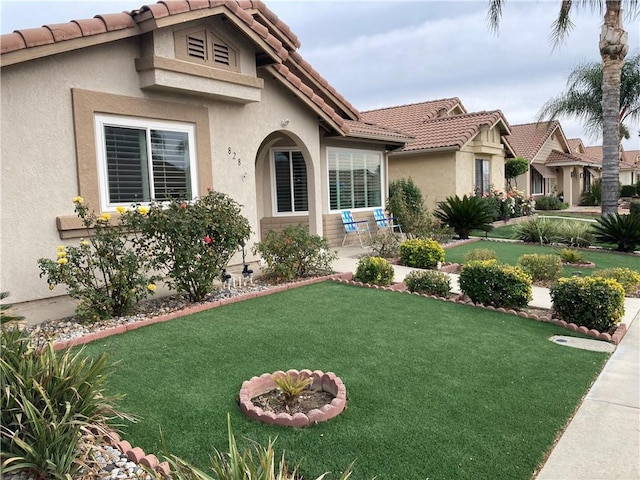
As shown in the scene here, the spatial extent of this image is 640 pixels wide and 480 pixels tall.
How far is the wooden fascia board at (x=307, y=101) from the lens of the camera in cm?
→ 1078

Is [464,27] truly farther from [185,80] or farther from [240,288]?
[240,288]

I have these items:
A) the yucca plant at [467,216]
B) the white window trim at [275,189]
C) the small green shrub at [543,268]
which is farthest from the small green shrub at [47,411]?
the yucca plant at [467,216]

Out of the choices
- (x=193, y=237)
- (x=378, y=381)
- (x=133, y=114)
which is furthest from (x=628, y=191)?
(x=378, y=381)

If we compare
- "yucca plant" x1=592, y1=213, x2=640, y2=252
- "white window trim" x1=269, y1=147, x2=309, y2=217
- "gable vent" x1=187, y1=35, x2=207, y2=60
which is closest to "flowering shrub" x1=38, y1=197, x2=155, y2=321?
"gable vent" x1=187, y1=35, x2=207, y2=60

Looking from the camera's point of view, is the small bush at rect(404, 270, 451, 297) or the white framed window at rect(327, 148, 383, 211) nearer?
the small bush at rect(404, 270, 451, 297)

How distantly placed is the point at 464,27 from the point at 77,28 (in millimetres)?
9411

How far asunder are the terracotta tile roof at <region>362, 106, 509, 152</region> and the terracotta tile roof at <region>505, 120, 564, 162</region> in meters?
10.0

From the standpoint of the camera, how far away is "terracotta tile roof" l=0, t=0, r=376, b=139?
22.0 ft

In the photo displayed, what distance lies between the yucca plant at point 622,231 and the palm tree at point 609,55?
47.1 inches

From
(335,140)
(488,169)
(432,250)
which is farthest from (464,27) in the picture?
(488,169)

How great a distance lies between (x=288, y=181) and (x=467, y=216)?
636 cm

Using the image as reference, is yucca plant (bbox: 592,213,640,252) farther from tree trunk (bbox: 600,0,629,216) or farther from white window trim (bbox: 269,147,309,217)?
white window trim (bbox: 269,147,309,217)

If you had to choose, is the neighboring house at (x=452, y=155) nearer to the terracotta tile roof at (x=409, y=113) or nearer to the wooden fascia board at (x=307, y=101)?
Result: the terracotta tile roof at (x=409, y=113)

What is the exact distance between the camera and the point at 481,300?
8.12 meters
